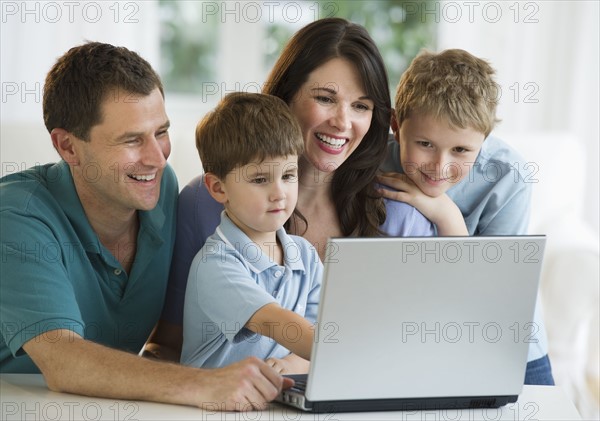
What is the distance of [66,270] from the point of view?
4.89 ft

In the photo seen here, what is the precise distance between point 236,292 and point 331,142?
0.47 metres

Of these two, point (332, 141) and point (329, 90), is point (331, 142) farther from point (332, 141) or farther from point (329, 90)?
point (329, 90)

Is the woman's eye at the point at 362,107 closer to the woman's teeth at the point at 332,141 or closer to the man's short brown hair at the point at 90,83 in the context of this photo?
the woman's teeth at the point at 332,141

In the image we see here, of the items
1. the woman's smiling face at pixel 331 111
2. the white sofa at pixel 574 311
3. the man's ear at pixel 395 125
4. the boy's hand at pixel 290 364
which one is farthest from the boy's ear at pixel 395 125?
the white sofa at pixel 574 311

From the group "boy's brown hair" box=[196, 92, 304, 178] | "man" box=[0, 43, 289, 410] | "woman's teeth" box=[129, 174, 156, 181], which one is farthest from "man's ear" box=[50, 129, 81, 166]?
"boy's brown hair" box=[196, 92, 304, 178]

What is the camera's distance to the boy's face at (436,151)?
5.54ft

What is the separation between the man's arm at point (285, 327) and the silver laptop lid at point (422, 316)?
17 cm

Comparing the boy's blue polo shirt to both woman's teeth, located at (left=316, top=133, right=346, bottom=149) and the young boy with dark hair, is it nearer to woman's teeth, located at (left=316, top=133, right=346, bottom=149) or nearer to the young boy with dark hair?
the young boy with dark hair

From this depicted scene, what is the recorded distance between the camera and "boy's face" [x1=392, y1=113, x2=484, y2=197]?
1.69 metres

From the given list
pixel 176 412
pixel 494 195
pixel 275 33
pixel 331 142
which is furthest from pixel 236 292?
pixel 275 33

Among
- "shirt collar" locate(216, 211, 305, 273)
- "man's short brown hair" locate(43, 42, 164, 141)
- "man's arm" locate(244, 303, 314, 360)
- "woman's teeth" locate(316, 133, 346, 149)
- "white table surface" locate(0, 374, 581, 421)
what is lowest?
"white table surface" locate(0, 374, 581, 421)

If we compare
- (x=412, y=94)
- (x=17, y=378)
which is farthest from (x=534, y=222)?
(x=17, y=378)

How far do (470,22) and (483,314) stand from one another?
109 inches

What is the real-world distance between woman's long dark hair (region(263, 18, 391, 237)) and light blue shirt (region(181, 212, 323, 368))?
0.25 meters
